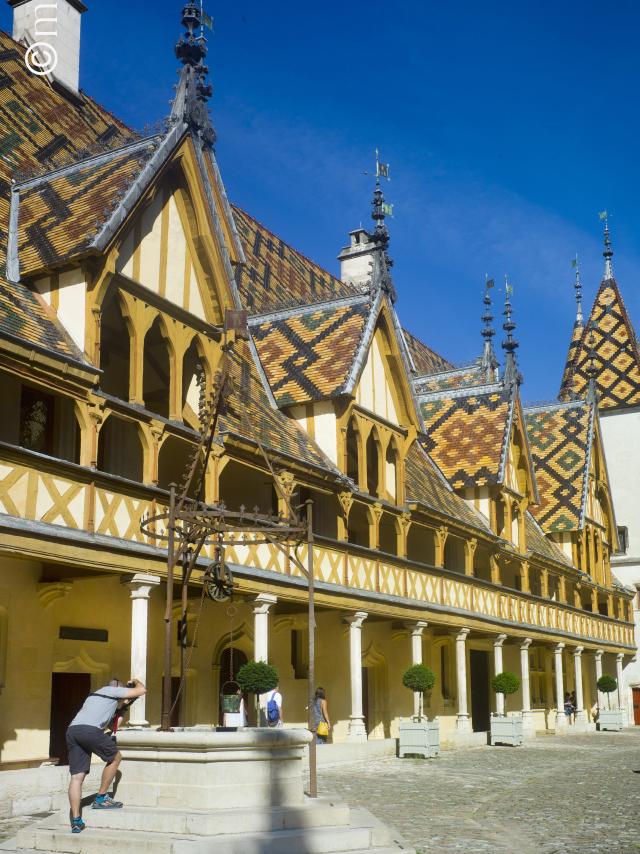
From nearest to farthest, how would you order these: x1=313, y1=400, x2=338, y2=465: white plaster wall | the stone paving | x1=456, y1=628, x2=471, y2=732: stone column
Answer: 1. the stone paving
2. x1=313, y1=400, x2=338, y2=465: white plaster wall
3. x1=456, y1=628, x2=471, y2=732: stone column

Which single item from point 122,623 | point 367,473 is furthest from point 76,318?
point 367,473

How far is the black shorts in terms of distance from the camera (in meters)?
8.82

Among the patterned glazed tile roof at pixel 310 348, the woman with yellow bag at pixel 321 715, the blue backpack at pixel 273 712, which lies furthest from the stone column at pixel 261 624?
the patterned glazed tile roof at pixel 310 348

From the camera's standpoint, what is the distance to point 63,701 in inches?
637

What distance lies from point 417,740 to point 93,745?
13.5 meters

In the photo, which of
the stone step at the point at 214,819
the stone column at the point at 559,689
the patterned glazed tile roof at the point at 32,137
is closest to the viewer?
the stone step at the point at 214,819

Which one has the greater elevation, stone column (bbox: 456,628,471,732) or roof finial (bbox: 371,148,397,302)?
roof finial (bbox: 371,148,397,302)

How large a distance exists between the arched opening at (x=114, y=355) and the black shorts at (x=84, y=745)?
8950 millimetres

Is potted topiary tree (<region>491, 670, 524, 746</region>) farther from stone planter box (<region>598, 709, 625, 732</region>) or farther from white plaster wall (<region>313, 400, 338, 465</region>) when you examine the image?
stone planter box (<region>598, 709, 625, 732</region>)

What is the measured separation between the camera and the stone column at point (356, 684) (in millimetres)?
20391

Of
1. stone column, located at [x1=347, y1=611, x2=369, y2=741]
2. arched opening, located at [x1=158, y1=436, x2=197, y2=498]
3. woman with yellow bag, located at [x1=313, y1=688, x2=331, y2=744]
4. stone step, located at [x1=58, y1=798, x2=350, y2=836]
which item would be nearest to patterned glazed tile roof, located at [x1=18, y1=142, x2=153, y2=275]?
arched opening, located at [x1=158, y1=436, x2=197, y2=498]

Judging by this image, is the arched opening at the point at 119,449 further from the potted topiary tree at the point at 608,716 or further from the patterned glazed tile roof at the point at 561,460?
the potted topiary tree at the point at 608,716

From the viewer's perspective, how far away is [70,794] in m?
8.71

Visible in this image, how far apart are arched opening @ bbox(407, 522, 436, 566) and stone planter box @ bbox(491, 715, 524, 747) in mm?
4210
